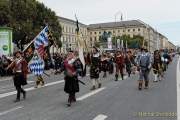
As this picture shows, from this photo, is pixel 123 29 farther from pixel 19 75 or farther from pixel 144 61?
pixel 19 75

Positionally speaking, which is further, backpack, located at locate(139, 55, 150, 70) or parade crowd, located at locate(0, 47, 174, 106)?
backpack, located at locate(139, 55, 150, 70)

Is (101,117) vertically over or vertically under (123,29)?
under

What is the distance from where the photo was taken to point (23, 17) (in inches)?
2640

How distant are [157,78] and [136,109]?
1229 cm

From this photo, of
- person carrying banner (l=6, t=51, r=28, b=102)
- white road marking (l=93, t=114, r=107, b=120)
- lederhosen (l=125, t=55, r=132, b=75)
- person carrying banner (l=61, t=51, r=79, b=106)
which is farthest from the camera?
lederhosen (l=125, t=55, r=132, b=75)

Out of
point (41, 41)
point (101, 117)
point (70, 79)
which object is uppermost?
point (41, 41)

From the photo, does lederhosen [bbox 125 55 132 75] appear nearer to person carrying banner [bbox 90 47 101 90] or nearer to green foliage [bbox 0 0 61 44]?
person carrying banner [bbox 90 47 101 90]

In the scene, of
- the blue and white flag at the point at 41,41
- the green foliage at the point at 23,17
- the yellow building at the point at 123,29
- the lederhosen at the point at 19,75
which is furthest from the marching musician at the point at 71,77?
the yellow building at the point at 123,29

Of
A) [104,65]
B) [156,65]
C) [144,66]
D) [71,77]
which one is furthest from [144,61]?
[104,65]

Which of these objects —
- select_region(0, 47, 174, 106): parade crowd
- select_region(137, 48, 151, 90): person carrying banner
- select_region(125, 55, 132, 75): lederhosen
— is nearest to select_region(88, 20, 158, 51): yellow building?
select_region(125, 55, 132, 75): lederhosen

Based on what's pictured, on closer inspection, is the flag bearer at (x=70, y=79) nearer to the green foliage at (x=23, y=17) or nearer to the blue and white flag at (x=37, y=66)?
the blue and white flag at (x=37, y=66)

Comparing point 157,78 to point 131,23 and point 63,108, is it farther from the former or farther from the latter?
point 131,23

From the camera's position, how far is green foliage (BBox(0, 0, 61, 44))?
6200 centimetres

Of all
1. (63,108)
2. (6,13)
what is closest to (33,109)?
(63,108)
